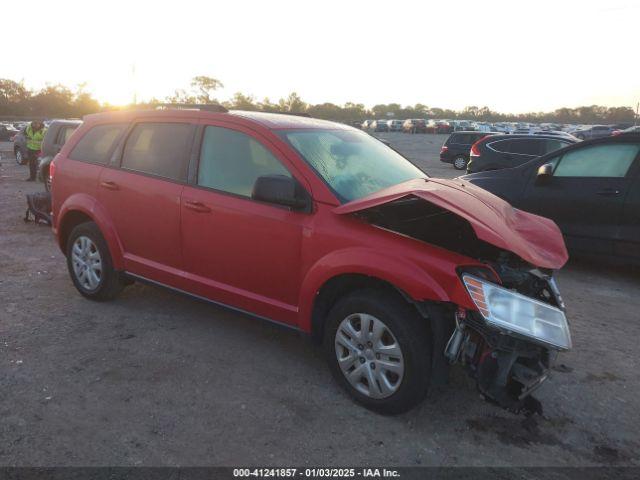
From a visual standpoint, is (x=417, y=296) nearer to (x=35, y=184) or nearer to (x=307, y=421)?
(x=307, y=421)

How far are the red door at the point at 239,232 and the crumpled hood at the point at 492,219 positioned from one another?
1.61 feet

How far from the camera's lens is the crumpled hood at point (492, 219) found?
2697 millimetres

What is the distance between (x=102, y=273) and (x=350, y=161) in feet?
8.07

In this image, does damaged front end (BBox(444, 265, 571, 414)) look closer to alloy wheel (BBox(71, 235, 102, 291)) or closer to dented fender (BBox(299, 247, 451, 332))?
dented fender (BBox(299, 247, 451, 332))

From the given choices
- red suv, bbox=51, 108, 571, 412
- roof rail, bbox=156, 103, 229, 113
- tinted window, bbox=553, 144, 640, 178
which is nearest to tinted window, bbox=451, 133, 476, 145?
tinted window, bbox=553, 144, 640, 178

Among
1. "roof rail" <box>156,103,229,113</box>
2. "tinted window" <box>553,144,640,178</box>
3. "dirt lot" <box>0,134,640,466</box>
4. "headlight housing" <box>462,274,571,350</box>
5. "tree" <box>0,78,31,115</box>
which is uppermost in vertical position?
"tree" <box>0,78,31,115</box>

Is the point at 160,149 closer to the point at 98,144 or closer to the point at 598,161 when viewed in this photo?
the point at 98,144

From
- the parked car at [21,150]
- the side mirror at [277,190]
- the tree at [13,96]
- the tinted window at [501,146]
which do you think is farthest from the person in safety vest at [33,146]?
the tree at [13,96]

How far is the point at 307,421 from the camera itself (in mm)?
2986

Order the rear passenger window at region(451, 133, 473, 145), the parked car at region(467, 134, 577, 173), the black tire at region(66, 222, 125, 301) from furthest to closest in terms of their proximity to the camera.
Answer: the rear passenger window at region(451, 133, 473, 145), the parked car at region(467, 134, 577, 173), the black tire at region(66, 222, 125, 301)

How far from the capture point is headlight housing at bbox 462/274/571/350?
2.62 metres

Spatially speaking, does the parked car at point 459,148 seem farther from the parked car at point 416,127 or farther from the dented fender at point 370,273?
the parked car at point 416,127

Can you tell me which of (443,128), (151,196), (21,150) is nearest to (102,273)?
(151,196)

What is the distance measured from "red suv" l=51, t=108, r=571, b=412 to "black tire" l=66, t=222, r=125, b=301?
0.01 metres
